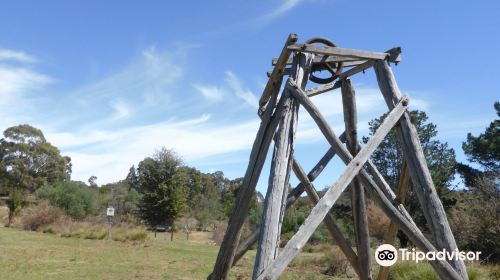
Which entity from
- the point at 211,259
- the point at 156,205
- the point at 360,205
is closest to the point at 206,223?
the point at 156,205

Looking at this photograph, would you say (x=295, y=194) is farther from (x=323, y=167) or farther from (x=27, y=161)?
(x=27, y=161)

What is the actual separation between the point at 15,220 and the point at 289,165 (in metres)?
32.6

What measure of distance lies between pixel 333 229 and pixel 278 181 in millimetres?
1821

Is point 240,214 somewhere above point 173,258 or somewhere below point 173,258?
above

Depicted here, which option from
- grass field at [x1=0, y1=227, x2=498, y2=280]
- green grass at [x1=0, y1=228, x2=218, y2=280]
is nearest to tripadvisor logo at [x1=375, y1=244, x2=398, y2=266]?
grass field at [x1=0, y1=227, x2=498, y2=280]

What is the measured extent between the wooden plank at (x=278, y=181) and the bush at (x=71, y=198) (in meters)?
32.3

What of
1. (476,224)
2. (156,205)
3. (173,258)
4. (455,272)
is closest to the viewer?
(455,272)

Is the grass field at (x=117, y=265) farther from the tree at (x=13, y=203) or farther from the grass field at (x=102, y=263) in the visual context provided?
the tree at (x=13, y=203)

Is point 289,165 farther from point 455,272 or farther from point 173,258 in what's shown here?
point 173,258

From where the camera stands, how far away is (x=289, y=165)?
3.83m

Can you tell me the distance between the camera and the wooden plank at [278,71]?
4391 millimetres

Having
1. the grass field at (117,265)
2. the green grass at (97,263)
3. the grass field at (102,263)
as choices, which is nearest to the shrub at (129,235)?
the green grass at (97,263)

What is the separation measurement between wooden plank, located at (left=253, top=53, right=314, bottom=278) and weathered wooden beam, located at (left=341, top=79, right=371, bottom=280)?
1.01 metres

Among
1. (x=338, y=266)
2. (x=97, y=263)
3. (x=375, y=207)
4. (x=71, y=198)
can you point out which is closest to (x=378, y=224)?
(x=375, y=207)
